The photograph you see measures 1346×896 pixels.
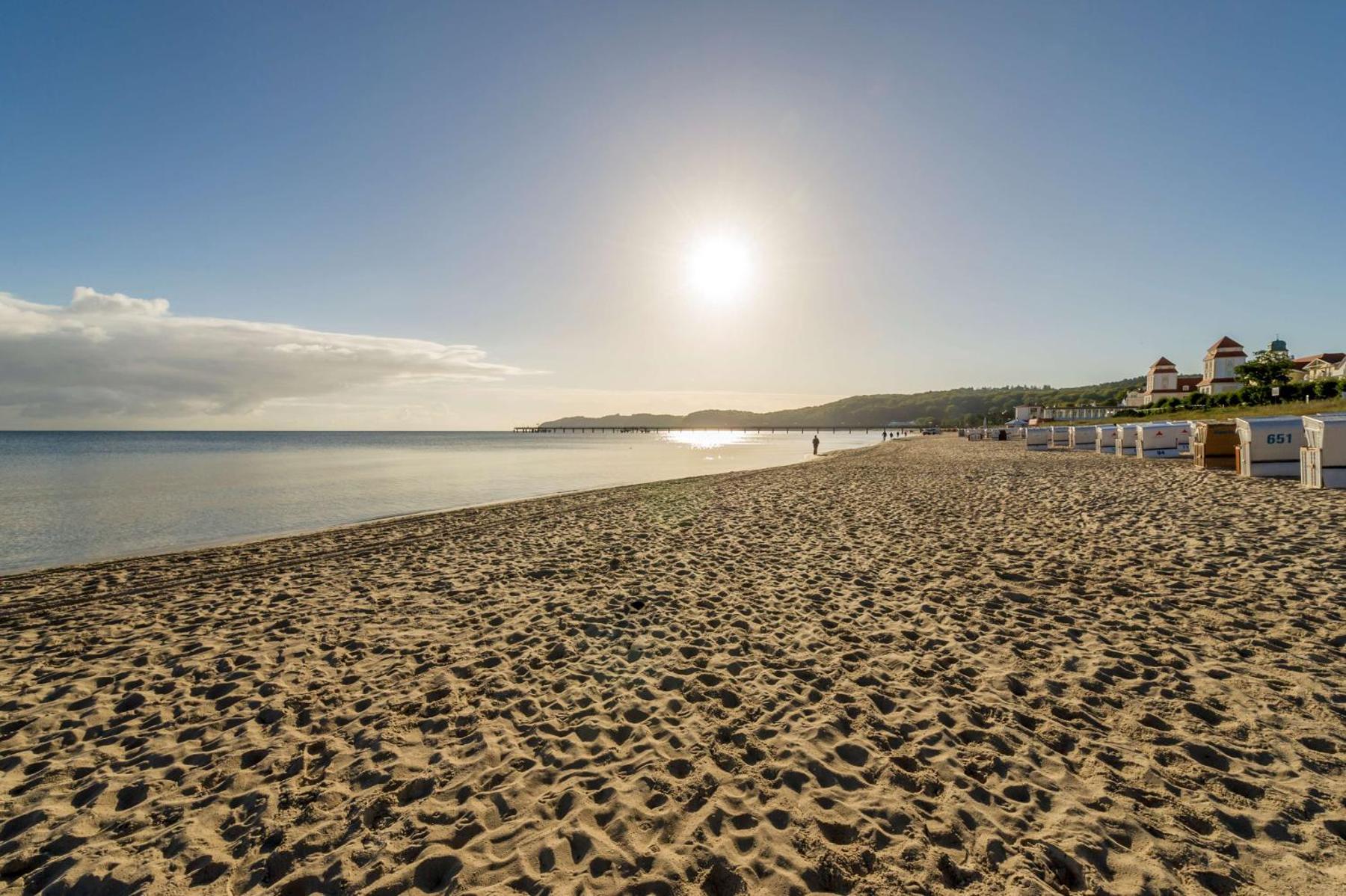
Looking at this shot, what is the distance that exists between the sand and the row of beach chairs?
7946mm

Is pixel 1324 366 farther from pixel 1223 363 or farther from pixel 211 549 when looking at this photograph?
pixel 211 549

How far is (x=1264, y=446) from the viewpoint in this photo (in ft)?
53.9

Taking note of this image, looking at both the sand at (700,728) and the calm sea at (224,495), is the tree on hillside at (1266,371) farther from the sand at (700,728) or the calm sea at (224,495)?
the sand at (700,728)

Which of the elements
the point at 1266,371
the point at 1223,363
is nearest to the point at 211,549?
the point at 1266,371

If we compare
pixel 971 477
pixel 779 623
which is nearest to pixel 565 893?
pixel 779 623

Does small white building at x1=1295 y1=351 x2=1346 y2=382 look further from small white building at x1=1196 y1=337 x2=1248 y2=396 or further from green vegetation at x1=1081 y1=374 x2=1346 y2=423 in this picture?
green vegetation at x1=1081 y1=374 x2=1346 y2=423

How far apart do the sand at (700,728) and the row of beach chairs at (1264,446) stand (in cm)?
795

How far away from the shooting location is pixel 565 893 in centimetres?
277

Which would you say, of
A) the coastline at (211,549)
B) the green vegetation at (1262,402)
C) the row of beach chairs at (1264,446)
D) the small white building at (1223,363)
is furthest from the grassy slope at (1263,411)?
the coastline at (211,549)

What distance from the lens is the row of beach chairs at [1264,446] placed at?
13.8 metres

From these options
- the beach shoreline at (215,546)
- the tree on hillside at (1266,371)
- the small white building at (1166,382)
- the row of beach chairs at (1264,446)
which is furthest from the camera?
the small white building at (1166,382)

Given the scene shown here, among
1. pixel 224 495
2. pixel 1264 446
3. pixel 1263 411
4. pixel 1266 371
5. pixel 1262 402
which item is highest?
pixel 1266 371

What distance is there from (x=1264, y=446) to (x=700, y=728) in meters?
21.2

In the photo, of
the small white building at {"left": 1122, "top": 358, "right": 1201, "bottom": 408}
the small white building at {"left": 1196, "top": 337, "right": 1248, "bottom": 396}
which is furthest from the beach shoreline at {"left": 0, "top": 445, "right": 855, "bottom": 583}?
the small white building at {"left": 1122, "top": 358, "right": 1201, "bottom": 408}
